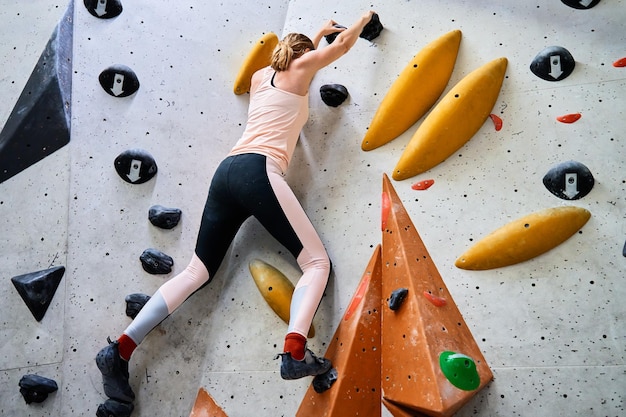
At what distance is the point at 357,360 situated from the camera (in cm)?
222

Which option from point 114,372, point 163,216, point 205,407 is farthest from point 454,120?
point 114,372

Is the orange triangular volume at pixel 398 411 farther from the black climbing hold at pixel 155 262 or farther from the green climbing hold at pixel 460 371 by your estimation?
the black climbing hold at pixel 155 262

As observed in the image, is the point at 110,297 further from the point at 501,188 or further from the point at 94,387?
the point at 501,188

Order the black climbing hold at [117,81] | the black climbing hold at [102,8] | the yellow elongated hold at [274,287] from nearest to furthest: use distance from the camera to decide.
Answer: the yellow elongated hold at [274,287] < the black climbing hold at [117,81] < the black climbing hold at [102,8]

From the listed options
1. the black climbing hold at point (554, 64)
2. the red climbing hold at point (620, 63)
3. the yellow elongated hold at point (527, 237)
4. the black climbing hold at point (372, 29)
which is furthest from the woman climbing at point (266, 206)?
the red climbing hold at point (620, 63)

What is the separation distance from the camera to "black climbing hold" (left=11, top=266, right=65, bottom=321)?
2.59 m

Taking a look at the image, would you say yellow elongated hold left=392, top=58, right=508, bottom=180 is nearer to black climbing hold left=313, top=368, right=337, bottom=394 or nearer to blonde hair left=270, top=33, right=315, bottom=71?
blonde hair left=270, top=33, right=315, bottom=71

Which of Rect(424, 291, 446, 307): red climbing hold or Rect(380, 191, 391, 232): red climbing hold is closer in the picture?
Rect(424, 291, 446, 307): red climbing hold

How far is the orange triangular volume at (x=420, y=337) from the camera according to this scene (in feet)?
6.64

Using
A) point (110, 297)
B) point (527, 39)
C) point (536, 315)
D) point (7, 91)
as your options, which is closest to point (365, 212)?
point (536, 315)

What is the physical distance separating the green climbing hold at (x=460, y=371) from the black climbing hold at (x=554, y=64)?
106 centimetres

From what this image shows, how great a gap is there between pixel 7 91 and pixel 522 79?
6.90 feet

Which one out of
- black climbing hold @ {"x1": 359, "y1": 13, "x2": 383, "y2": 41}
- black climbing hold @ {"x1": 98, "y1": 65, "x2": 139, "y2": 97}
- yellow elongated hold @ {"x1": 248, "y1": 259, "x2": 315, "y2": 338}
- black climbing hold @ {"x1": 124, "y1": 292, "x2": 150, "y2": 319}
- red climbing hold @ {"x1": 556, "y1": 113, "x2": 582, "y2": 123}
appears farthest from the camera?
black climbing hold @ {"x1": 98, "y1": 65, "x2": 139, "y2": 97}

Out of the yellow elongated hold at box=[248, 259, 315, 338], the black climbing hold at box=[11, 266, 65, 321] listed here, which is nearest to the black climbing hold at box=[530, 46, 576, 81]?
the yellow elongated hold at box=[248, 259, 315, 338]
